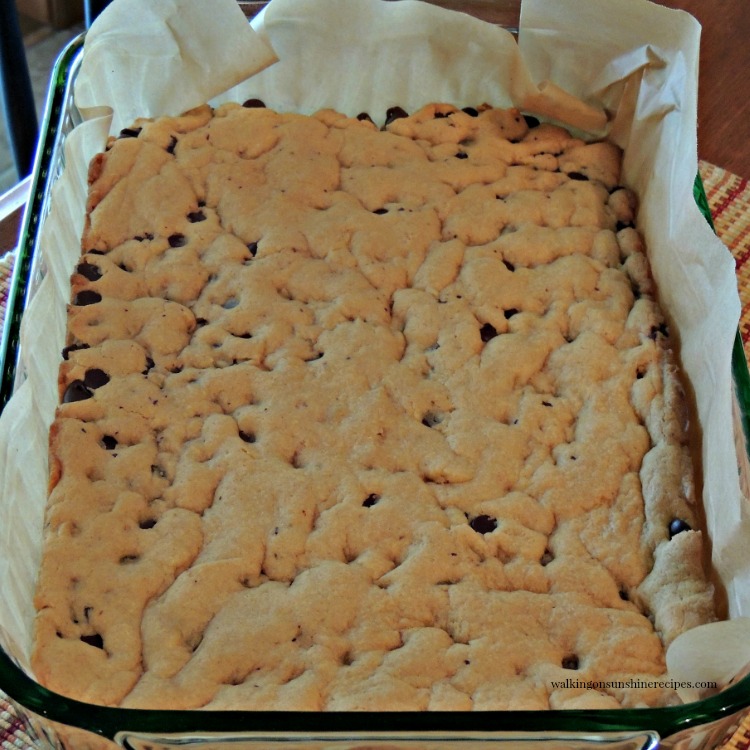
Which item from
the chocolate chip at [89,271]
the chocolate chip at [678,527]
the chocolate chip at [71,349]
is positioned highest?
the chocolate chip at [89,271]

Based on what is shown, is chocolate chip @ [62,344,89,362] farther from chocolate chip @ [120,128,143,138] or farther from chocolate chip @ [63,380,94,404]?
chocolate chip @ [120,128,143,138]

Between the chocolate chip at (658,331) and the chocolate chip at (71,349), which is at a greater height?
the chocolate chip at (71,349)

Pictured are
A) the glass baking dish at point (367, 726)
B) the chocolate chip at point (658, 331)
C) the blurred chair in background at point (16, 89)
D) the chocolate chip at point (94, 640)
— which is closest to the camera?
the glass baking dish at point (367, 726)

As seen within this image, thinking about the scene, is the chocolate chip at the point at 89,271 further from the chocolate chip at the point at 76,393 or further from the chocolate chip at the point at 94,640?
the chocolate chip at the point at 94,640

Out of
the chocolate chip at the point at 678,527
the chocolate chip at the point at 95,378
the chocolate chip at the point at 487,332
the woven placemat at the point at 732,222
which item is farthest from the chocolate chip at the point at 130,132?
the chocolate chip at the point at 678,527

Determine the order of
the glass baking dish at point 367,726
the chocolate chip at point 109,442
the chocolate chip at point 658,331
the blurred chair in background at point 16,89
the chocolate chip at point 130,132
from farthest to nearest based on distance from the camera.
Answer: the blurred chair in background at point 16,89 < the chocolate chip at point 130,132 < the chocolate chip at point 658,331 < the chocolate chip at point 109,442 < the glass baking dish at point 367,726

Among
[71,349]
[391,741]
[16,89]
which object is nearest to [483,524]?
[391,741]

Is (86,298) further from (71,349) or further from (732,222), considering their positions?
(732,222)
